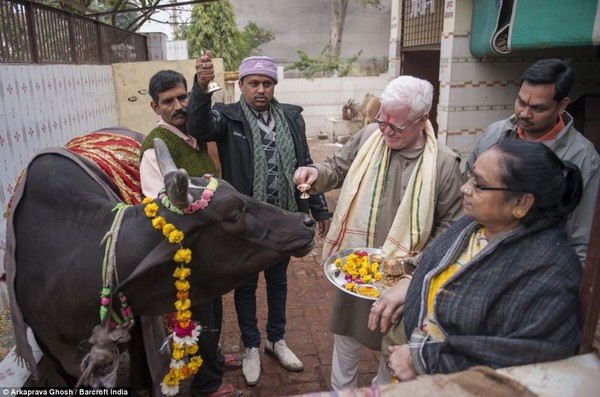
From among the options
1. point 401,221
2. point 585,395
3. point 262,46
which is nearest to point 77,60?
point 401,221

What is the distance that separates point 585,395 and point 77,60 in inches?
286

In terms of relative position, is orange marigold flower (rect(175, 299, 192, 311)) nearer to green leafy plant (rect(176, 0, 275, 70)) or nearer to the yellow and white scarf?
the yellow and white scarf

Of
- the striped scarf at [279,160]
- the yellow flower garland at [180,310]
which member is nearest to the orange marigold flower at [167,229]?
the yellow flower garland at [180,310]

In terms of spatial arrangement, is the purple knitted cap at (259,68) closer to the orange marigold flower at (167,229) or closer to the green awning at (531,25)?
the orange marigold flower at (167,229)

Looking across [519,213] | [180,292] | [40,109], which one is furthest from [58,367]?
[40,109]

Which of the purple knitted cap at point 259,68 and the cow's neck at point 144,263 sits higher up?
the purple knitted cap at point 259,68

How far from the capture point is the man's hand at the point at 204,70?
2.79 metres

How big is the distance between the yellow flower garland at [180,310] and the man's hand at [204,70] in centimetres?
85

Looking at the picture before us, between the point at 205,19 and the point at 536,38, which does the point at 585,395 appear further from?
the point at 205,19

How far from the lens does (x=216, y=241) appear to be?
2.40 metres

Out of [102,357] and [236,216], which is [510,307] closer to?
[236,216]

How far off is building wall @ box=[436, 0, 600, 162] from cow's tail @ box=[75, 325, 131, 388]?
16.8 feet

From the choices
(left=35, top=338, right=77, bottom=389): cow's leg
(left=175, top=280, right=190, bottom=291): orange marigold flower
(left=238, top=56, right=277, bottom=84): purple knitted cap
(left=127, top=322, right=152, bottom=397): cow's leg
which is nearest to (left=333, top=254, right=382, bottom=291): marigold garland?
(left=175, top=280, right=190, bottom=291): orange marigold flower

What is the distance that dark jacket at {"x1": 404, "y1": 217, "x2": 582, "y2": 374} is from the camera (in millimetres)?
1532
